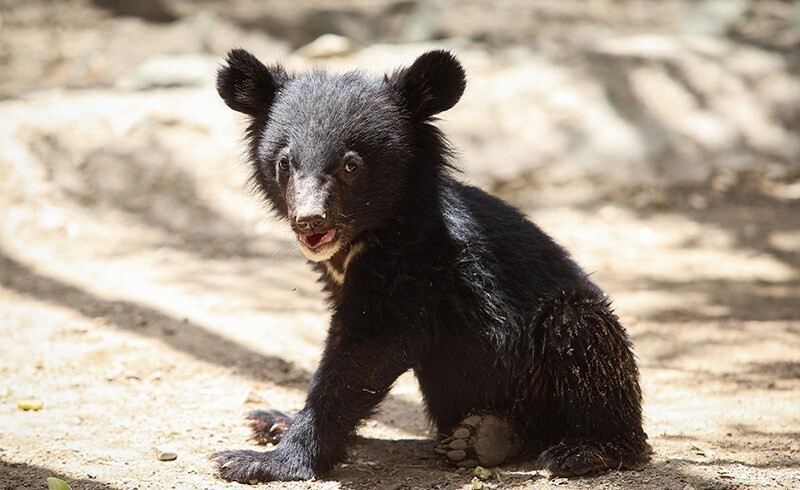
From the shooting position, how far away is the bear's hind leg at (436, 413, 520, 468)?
446 centimetres

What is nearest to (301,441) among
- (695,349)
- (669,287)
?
(695,349)

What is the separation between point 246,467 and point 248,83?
186 centimetres

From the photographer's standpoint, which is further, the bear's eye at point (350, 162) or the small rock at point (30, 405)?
the small rock at point (30, 405)

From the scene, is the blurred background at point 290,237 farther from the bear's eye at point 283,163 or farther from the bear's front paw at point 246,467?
the bear's eye at point 283,163

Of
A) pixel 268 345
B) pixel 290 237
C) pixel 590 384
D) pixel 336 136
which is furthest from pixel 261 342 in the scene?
pixel 590 384

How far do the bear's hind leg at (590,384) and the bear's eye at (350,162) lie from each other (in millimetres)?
1120

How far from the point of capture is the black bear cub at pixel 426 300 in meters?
4.25

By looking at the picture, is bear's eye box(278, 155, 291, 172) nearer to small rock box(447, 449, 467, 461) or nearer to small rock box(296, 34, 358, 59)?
small rock box(447, 449, 467, 461)

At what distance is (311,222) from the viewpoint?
4035 millimetres

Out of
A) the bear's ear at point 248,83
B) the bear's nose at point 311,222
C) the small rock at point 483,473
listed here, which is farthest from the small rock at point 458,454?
the bear's ear at point 248,83

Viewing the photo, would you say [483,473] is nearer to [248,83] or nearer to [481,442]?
[481,442]

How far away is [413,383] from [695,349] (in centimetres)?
197

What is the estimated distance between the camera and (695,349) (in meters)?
6.47

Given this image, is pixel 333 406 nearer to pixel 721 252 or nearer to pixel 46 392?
pixel 46 392
